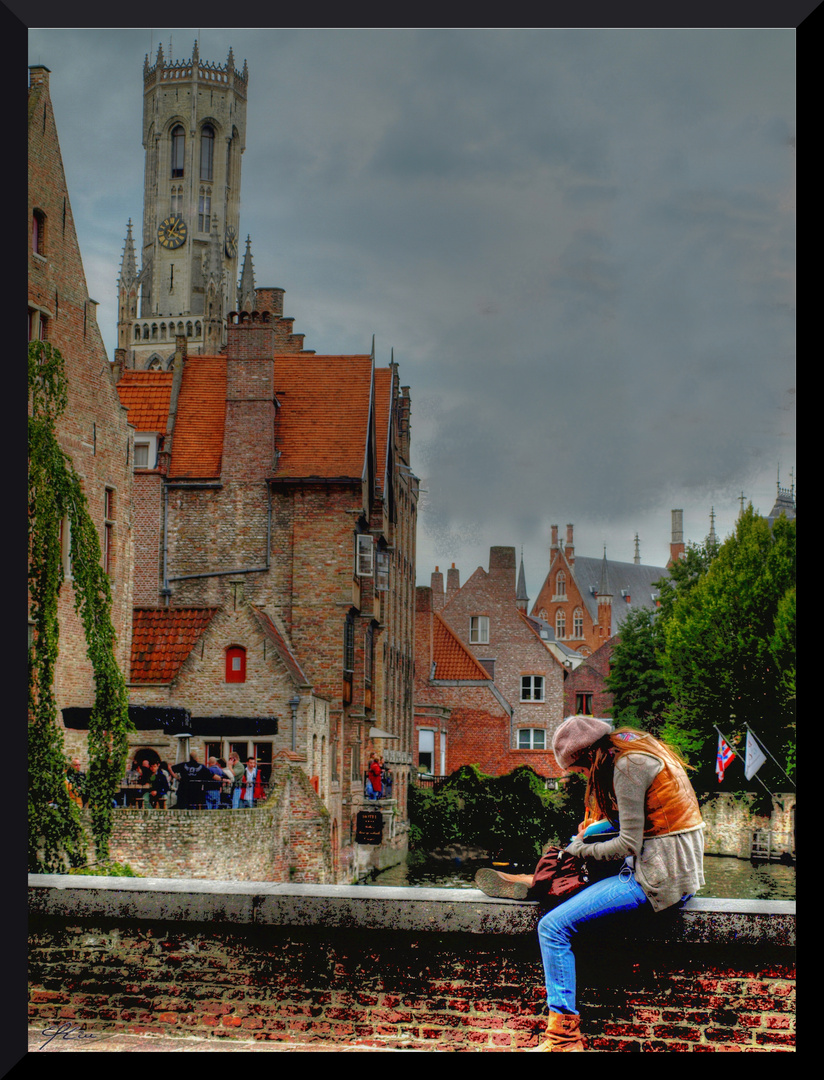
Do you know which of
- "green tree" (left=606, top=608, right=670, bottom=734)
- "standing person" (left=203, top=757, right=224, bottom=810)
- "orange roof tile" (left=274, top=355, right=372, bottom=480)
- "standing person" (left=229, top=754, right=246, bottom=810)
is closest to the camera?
"standing person" (left=203, top=757, right=224, bottom=810)

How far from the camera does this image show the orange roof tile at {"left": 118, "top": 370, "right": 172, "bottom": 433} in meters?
13.6

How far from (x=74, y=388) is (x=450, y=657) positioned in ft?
52.7

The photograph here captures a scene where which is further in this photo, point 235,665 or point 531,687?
point 531,687

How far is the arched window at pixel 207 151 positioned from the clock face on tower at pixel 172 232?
9.20 feet

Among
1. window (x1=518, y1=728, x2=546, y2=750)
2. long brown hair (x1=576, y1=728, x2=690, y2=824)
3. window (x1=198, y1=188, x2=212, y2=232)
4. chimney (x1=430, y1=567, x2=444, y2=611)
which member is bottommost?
window (x1=518, y1=728, x2=546, y2=750)

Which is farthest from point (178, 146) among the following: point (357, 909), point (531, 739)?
point (357, 909)

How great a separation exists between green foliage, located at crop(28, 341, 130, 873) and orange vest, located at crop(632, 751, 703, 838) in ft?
20.3

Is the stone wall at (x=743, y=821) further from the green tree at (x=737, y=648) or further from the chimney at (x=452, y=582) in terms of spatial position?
the chimney at (x=452, y=582)

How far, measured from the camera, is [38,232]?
381 inches

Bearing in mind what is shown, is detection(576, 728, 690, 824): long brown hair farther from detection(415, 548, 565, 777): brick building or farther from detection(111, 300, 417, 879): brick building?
detection(415, 548, 565, 777): brick building

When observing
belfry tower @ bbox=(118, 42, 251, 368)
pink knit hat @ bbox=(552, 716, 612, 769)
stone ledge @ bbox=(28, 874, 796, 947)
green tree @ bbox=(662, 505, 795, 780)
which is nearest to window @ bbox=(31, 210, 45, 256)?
stone ledge @ bbox=(28, 874, 796, 947)

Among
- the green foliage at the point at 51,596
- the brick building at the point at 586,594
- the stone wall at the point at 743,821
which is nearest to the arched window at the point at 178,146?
the brick building at the point at 586,594

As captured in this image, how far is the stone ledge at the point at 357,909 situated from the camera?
416 cm

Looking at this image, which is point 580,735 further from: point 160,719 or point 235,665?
point 235,665
